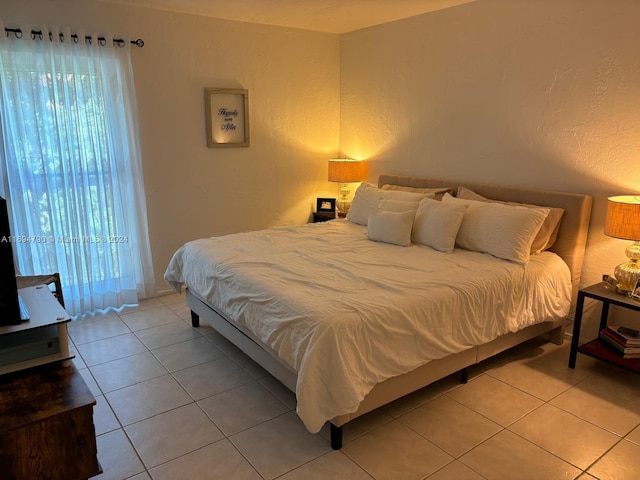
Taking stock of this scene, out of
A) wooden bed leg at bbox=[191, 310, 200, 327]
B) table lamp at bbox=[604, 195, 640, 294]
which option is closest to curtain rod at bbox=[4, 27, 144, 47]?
wooden bed leg at bbox=[191, 310, 200, 327]

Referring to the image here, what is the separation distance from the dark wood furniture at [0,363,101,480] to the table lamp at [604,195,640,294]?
9.26ft

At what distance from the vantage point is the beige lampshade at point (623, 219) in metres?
2.62

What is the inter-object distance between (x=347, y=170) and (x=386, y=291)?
245 centimetres

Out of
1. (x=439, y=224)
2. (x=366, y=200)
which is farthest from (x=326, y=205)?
(x=439, y=224)

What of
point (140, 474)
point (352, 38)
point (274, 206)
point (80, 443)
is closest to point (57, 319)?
Result: point (80, 443)

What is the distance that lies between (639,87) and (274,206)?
10.5 ft

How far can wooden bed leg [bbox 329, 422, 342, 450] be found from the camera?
2.23 metres

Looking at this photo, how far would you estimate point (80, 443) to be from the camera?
1761mm

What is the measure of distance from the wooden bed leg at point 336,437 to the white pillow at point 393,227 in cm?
159

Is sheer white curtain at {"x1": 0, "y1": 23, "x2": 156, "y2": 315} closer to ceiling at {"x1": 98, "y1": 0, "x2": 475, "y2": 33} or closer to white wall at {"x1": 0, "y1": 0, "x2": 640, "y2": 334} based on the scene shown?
white wall at {"x1": 0, "y1": 0, "x2": 640, "y2": 334}

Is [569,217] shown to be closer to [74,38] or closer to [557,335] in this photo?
[557,335]

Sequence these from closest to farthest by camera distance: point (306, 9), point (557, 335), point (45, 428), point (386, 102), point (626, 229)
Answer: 1. point (45, 428)
2. point (626, 229)
3. point (557, 335)
4. point (306, 9)
5. point (386, 102)

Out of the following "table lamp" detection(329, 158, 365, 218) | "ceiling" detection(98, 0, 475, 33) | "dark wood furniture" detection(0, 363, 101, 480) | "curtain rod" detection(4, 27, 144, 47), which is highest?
"ceiling" detection(98, 0, 475, 33)

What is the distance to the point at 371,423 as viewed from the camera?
2.45m
